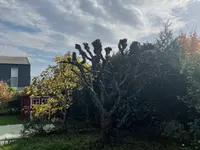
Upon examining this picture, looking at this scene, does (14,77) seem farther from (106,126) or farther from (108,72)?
(106,126)

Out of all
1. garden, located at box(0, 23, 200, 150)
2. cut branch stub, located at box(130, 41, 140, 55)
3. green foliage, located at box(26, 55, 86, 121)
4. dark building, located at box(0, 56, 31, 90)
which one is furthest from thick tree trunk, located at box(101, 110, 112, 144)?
dark building, located at box(0, 56, 31, 90)

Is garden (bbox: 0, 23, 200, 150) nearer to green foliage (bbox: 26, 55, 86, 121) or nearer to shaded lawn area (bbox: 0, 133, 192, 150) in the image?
shaded lawn area (bbox: 0, 133, 192, 150)

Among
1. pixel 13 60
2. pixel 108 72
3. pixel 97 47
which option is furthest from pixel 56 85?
pixel 13 60

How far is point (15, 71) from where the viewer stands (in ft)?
104

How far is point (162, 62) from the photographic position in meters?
9.10

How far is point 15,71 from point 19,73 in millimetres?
671

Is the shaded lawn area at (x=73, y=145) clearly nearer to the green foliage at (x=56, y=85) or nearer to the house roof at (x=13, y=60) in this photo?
the green foliage at (x=56, y=85)

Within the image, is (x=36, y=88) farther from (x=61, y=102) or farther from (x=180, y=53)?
(x=180, y=53)

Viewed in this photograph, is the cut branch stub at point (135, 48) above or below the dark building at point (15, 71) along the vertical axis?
below

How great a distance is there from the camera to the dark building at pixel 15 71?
30797 mm

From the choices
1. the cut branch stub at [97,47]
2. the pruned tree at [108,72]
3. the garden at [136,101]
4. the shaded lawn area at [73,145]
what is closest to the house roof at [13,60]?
the garden at [136,101]

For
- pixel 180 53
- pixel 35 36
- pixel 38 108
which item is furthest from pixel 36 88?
pixel 180 53

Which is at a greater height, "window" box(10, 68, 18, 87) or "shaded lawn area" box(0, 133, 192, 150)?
"window" box(10, 68, 18, 87)

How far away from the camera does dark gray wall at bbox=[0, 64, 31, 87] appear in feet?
101
